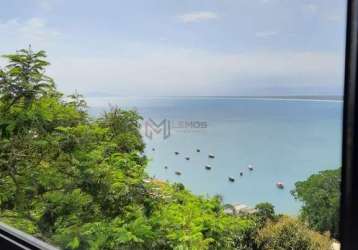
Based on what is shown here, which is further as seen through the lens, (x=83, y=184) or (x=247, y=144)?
(x=83, y=184)

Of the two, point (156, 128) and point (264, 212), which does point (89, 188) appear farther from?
point (264, 212)

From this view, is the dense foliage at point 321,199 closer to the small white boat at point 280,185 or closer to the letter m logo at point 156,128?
the small white boat at point 280,185

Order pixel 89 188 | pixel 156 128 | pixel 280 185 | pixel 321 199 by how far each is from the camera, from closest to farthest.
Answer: pixel 321 199
pixel 280 185
pixel 156 128
pixel 89 188

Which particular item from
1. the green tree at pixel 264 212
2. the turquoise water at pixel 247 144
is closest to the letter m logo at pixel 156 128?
the turquoise water at pixel 247 144

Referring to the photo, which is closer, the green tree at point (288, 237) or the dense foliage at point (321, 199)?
the dense foliage at point (321, 199)

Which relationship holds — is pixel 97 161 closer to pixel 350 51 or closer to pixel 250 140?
pixel 250 140

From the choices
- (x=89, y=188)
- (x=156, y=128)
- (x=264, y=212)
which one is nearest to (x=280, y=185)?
(x=264, y=212)
